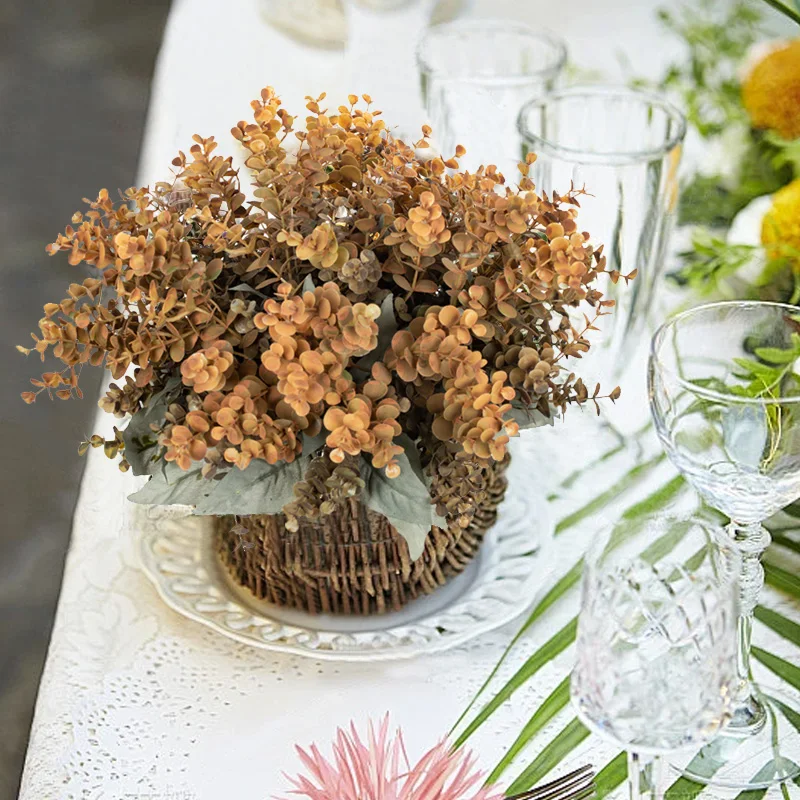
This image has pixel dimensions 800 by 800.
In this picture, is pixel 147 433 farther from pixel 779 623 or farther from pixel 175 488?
pixel 779 623

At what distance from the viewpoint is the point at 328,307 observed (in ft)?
2.03

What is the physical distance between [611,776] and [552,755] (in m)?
0.03

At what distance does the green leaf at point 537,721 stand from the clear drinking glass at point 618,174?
28 cm

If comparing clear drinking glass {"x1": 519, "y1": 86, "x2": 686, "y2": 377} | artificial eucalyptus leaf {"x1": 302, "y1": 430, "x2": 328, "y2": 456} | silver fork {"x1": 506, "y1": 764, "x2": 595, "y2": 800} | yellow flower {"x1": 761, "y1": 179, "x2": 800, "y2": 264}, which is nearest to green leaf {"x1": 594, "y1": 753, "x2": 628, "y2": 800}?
silver fork {"x1": 506, "y1": 764, "x2": 595, "y2": 800}

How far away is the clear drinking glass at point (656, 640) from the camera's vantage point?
1.72ft

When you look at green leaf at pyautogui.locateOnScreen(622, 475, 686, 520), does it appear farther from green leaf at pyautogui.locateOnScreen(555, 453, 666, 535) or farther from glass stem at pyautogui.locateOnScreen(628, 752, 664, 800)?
glass stem at pyautogui.locateOnScreen(628, 752, 664, 800)

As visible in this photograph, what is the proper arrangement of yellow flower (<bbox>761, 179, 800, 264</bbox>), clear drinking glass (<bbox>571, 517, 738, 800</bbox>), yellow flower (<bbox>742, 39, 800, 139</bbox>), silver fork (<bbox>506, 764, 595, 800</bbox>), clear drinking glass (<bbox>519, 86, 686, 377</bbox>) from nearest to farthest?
1. clear drinking glass (<bbox>571, 517, 738, 800</bbox>)
2. silver fork (<bbox>506, 764, 595, 800</bbox>)
3. clear drinking glass (<bbox>519, 86, 686, 377</bbox>)
4. yellow flower (<bbox>761, 179, 800, 264</bbox>)
5. yellow flower (<bbox>742, 39, 800, 139</bbox>)

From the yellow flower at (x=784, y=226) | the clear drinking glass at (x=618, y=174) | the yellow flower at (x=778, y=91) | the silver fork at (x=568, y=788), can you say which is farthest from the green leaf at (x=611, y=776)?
the yellow flower at (x=778, y=91)

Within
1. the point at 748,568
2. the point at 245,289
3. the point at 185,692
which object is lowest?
the point at 185,692

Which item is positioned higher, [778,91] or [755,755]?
[778,91]

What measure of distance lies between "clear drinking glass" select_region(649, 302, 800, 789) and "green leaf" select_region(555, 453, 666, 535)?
0.53ft

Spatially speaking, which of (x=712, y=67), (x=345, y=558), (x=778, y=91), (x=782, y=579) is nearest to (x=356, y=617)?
(x=345, y=558)

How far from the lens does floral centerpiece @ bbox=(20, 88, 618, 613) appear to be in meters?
0.63

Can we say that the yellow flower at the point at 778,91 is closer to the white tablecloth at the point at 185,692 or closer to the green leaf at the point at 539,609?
the white tablecloth at the point at 185,692
